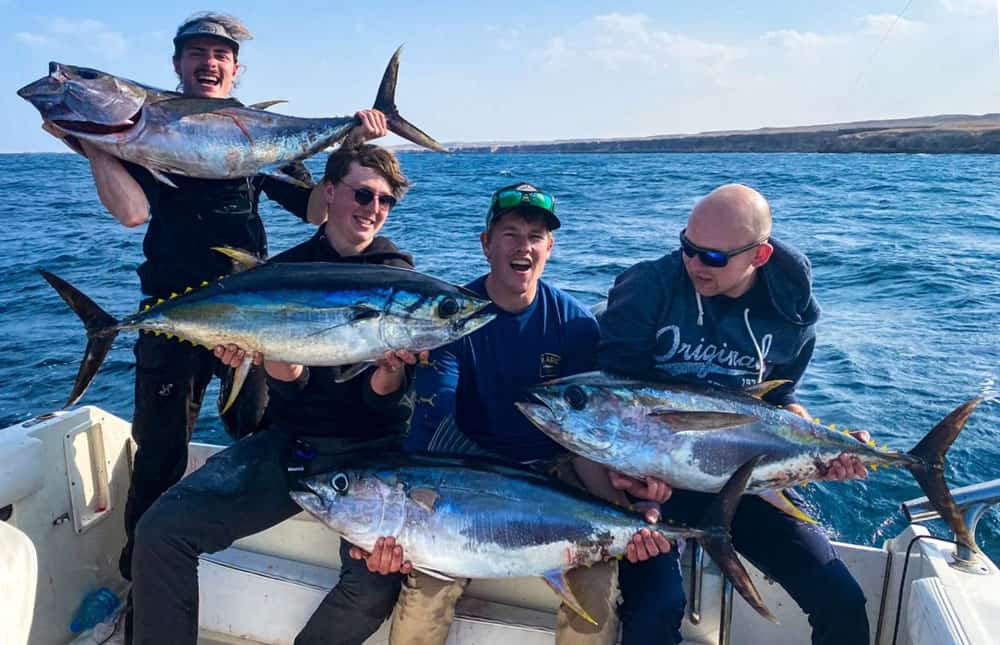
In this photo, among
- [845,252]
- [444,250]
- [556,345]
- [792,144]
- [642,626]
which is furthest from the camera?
[792,144]

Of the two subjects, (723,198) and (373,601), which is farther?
(723,198)

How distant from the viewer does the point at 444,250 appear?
16.1m

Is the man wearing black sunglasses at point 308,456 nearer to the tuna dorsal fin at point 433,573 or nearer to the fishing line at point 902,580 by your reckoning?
the tuna dorsal fin at point 433,573

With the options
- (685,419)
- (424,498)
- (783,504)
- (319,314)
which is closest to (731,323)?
(685,419)

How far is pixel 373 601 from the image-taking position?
9.01 feet

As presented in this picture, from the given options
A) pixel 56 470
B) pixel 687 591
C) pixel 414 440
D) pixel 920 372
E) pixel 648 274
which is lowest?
pixel 920 372

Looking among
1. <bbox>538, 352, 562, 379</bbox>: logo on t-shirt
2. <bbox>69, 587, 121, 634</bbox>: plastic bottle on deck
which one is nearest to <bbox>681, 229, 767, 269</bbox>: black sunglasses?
<bbox>538, 352, 562, 379</bbox>: logo on t-shirt

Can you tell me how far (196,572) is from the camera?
281 centimetres

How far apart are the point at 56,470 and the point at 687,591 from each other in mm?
2881

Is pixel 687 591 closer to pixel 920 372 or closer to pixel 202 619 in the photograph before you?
pixel 202 619

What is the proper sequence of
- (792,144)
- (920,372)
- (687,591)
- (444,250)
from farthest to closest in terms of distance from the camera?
1. (792,144)
2. (444,250)
3. (920,372)
4. (687,591)

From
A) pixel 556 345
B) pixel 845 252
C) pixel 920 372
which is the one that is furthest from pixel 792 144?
pixel 556 345

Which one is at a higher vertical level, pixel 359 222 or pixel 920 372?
pixel 359 222

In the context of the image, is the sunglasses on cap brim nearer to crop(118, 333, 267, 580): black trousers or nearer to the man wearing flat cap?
the man wearing flat cap
